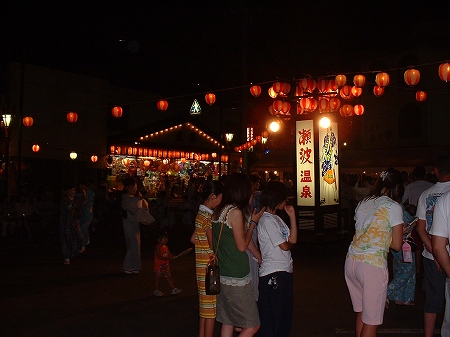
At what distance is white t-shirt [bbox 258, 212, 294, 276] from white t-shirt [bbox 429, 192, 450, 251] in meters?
1.51

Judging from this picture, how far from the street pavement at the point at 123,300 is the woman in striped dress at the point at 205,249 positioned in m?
1.27

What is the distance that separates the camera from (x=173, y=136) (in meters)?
33.6

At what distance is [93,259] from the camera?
41.9ft

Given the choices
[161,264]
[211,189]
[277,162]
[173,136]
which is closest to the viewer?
[211,189]

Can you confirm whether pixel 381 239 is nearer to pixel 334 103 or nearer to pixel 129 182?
pixel 129 182

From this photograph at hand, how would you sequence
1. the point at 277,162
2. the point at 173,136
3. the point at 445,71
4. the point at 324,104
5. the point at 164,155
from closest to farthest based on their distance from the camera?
1. the point at 445,71
2. the point at 324,104
3. the point at 277,162
4. the point at 164,155
5. the point at 173,136

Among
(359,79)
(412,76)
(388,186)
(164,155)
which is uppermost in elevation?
(359,79)

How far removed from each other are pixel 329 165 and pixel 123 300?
9237 millimetres

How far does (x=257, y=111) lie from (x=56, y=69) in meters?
15.8

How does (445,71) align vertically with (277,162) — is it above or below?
above

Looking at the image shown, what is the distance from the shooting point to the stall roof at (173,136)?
30891 millimetres

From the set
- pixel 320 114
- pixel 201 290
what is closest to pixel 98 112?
pixel 320 114

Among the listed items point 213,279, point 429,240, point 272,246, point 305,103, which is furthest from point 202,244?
point 305,103

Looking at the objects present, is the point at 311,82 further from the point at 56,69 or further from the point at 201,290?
the point at 56,69
